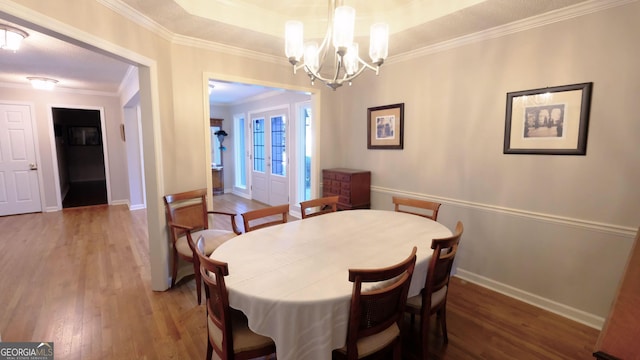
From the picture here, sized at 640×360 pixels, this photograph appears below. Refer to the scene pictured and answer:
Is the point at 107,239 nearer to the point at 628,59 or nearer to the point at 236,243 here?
the point at 236,243

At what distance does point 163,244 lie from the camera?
8.93 feet

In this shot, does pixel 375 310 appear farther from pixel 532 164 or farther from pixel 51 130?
pixel 51 130

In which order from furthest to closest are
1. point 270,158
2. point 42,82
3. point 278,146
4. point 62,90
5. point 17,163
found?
point 270,158 → point 278,146 → point 62,90 → point 17,163 → point 42,82

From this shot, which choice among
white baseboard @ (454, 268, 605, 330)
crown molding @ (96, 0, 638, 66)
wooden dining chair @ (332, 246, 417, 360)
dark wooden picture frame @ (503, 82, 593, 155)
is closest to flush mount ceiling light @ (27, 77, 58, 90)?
crown molding @ (96, 0, 638, 66)

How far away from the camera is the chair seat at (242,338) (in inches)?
52.7

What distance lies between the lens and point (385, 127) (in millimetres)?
3557

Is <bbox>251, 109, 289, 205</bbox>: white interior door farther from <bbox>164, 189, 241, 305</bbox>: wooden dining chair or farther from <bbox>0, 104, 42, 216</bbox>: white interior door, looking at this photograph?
<bbox>0, 104, 42, 216</bbox>: white interior door

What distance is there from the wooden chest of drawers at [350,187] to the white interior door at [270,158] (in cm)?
206

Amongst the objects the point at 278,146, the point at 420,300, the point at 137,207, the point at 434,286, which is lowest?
the point at 137,207

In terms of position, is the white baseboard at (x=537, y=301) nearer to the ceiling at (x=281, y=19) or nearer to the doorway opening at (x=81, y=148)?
the ceiling at (x=281, y=19)

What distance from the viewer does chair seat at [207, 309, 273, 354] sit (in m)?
1.34

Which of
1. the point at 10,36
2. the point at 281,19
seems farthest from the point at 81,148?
the point at 281,19

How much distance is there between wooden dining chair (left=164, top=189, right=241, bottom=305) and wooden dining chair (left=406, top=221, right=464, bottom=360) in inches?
61.6

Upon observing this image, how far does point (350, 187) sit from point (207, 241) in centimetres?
177
